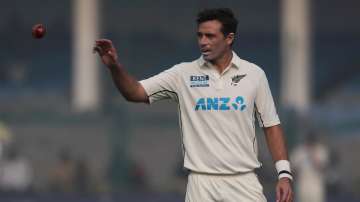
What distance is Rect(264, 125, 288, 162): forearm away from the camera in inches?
295

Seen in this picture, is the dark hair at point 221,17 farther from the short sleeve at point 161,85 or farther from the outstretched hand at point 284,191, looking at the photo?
the outstretched hand at point 284,191

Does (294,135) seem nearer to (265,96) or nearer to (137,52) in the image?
(137,52)

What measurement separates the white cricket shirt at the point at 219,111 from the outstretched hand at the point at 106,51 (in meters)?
0.53

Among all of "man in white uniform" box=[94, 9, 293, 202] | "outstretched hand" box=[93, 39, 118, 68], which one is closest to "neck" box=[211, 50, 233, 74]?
"man in white uniform" box=[94, 9, 293, 202]

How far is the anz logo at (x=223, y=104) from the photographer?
7355mm

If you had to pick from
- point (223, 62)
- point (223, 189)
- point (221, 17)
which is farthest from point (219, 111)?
point (221, 17)

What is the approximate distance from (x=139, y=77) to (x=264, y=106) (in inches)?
926

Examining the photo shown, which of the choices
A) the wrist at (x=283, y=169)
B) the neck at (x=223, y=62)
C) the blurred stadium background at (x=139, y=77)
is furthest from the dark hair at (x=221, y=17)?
the blurred stadium background at (x=139, y=77)

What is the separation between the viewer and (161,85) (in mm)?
7539

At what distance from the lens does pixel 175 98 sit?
7.62m

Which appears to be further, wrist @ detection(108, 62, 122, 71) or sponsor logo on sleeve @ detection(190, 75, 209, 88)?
sponsor logo on sleeve @ detection(190, 75, 209, 88)

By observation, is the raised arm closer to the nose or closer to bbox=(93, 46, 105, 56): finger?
bbox=(93, 46, 105, 56): finger

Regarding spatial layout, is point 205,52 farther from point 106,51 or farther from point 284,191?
point 284,191

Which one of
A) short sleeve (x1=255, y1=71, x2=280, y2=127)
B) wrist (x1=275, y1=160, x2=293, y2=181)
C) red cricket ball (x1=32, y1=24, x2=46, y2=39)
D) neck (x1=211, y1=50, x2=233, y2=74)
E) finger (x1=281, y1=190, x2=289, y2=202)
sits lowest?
finger (x1=281, y1=190, x2=289, y2=202)
